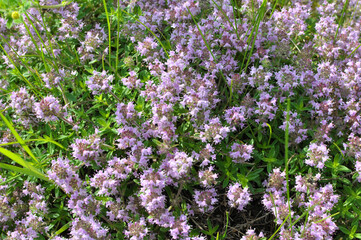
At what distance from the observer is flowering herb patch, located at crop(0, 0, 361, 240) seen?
3221 mm

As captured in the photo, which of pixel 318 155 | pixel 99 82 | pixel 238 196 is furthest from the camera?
pixel 99 82

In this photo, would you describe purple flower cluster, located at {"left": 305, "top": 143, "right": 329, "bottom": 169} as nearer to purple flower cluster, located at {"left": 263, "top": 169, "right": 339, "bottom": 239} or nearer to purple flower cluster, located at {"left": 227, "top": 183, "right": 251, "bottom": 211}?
purple flower cluster, located at {"left": 263, "top": 169, "right": 339, "bottom": 239}

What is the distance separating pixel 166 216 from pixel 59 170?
1159 mm

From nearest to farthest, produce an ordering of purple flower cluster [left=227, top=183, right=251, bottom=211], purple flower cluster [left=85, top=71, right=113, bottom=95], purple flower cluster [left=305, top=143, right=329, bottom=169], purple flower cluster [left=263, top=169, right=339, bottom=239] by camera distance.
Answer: purple flower cluster [left=263, top=169, right=339, bottom=239] < purple flower cluster [left=227, top=183, right=251, bottom=211] < purple flower cluster [left=305, top=143, right=329, bottom=169] < purple flower cluster [left=85, top=71, right=113, bottom=95]

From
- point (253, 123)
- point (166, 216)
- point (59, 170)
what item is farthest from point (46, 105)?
point (253, 123)

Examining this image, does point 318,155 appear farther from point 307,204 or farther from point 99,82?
point 99,82

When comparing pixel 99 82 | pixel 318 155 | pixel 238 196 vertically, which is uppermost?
pixel 99 82

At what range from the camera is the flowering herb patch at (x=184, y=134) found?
3221 millimetres

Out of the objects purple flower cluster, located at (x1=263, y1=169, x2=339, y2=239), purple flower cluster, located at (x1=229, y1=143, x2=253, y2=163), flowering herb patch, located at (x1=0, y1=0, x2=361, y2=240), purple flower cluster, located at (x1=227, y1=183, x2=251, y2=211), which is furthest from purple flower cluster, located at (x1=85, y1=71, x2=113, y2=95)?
purple flower cluster, located at (x1=263, y1=169, x2=339, y2=239)

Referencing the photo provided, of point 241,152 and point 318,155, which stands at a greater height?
point 241,152

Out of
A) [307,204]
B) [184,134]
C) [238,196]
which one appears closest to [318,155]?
[307,204]

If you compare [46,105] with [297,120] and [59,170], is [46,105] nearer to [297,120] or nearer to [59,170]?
[59,170]

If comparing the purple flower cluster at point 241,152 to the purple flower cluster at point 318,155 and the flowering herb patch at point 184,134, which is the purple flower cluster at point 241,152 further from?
the purple flower cluster at point 318,155

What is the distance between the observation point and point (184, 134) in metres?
3.67
